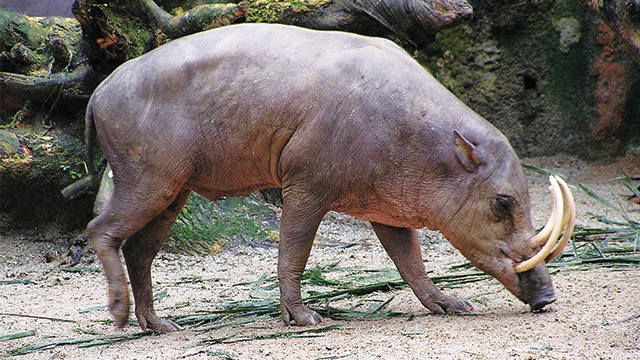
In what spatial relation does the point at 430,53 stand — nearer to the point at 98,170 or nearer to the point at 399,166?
the point at 98,170

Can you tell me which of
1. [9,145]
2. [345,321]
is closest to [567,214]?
[345,321]

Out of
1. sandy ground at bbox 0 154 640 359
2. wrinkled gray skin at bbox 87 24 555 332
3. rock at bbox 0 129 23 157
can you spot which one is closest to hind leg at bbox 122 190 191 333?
sandy ground at bbox 0 154 640 359

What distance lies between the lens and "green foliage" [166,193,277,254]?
596cm

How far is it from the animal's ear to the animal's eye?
0.69ft

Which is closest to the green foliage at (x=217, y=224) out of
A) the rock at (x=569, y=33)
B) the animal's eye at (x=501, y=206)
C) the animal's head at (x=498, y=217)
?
the animal's head at (x=498, y=217)

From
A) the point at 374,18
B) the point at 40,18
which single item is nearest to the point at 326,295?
the point at 374,18

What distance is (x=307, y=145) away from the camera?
359 cm

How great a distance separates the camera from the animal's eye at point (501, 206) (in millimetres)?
3590

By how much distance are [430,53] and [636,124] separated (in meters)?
2.66

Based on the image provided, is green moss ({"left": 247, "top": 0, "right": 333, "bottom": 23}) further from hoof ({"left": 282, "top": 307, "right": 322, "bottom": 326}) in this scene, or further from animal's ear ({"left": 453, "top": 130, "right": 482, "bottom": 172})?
hoof ({"left": 282, "top": 307, "right": 322, "bottom": 326})

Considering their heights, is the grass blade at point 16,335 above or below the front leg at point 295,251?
below

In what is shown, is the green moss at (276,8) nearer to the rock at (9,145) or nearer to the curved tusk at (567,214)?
the rock at (9,145)

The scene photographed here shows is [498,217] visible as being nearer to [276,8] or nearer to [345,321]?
[345,321]

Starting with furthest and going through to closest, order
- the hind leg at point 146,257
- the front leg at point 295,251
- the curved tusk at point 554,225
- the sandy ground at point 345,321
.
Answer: the hind leg at point 146,257, the front leg at point 295,251, the curved tusk at point 554,225, the sandy ground at point 345,321
